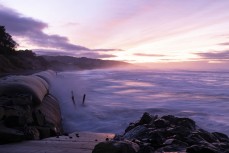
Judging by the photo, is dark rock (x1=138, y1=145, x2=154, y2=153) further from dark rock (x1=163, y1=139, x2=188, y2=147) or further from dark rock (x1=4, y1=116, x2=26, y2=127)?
dark rock (x1=4, y1=116, x2=26, y2=127)

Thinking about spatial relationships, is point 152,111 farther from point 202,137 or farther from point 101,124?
point 202,137

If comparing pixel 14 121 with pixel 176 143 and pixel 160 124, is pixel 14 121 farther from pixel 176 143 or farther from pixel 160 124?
pixel 160 124

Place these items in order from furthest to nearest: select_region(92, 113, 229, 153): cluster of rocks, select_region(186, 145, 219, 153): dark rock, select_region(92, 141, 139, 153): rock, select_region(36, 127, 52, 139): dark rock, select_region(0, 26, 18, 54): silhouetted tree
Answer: select_region(0, 26, 18, 54): silhouetted tree
select_region(36, 127, 52, 139): dark rock
select_region(186, 145, 219, 153): dark rock
select_region(92, 113, 229, 153): cluster of rocks
select_region(92, 141, 139, 153): rock

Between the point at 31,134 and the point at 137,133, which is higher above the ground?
the point at 31,134

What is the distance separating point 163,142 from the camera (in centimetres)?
813

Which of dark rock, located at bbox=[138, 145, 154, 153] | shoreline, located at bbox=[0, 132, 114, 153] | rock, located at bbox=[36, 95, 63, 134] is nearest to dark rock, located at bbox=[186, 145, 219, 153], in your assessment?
dark rock, located at bbox=[138, 145, 154, 153]

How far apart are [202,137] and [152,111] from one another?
1187 cm

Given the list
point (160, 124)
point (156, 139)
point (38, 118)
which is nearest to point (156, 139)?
point (156, 139)

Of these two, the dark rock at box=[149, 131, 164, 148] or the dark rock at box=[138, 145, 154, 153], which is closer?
the dark rock at box=[138, 145, 154, 153]

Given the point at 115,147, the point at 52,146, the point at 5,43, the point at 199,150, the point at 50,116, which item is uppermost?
the point at 5,43

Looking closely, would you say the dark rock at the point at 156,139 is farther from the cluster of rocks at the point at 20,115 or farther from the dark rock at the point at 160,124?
the cluster of rocks at the point at 20,115

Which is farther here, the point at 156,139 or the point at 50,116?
the point at 50,116

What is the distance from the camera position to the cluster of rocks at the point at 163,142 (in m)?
6.30

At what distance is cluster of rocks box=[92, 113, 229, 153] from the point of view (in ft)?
20.7
